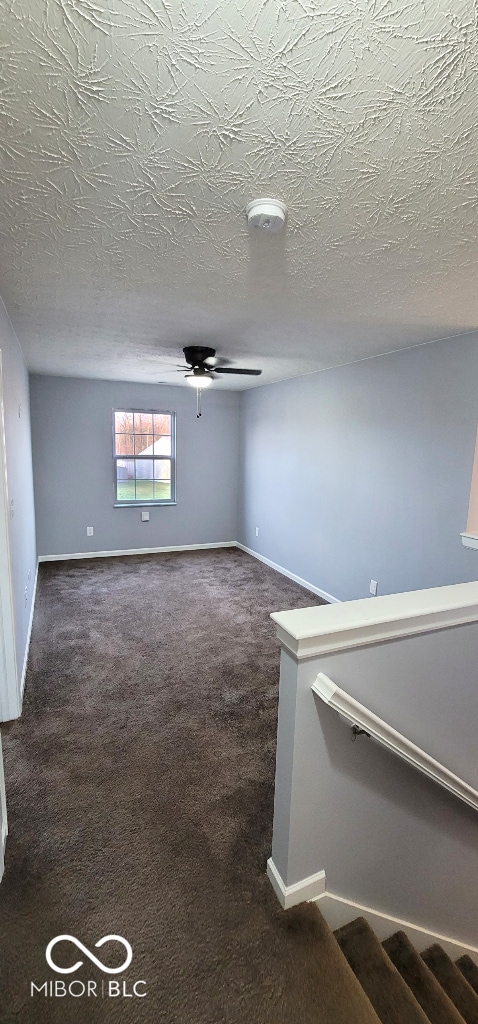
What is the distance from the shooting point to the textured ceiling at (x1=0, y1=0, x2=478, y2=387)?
2.55 ft

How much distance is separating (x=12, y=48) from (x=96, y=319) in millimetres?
1958

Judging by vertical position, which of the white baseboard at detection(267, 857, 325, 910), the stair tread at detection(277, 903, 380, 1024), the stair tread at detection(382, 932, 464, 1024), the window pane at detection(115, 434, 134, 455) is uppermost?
the window pane at detection(115, 434, 134, 455)

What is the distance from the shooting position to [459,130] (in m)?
0.99

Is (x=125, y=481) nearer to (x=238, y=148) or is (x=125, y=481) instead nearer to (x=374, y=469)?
(x=374, y=469)

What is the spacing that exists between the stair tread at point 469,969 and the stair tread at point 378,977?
97 cm

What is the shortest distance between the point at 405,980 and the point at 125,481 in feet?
17.0

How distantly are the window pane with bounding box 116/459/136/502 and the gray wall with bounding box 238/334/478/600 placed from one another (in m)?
Result: 1.81

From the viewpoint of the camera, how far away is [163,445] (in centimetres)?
586

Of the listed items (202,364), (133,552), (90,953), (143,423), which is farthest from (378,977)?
(143,423)

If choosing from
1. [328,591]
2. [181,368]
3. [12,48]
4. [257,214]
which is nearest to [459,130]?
[257,214]

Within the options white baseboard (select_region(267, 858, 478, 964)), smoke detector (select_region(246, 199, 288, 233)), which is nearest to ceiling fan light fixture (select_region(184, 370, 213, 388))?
smoke detector (select_region(246, 199, 288, 233))

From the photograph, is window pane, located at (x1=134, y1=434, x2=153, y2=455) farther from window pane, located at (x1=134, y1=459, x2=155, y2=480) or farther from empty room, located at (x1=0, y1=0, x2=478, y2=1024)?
empty room, located at (x1=0, y1=0, x2=478, y2=1024)

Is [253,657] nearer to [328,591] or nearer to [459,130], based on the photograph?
[328,591]

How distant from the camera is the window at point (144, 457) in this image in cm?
562
